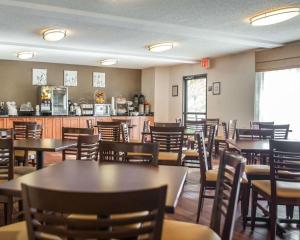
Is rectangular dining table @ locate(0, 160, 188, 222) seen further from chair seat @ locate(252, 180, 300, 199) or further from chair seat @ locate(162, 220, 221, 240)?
chair seat @ locate(252, 180, 300, 199)

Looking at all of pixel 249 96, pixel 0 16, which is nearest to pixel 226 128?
A: pixel 249 96

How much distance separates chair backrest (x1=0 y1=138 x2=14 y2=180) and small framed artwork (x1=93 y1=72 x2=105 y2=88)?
7589mm

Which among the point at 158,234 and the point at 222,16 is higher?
Result: the point at 222,16

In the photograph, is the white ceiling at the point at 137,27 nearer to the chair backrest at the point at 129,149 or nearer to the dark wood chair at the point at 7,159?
the dark wood chair at the point at 7,159

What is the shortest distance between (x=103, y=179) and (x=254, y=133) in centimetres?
286

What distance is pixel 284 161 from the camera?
259 cm

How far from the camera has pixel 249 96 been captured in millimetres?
7395

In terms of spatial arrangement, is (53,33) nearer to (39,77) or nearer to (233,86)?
(39,77)

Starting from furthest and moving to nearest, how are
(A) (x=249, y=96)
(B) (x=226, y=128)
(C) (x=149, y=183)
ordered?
1. (A) (x=249, y=96)
2. (B) (x=226, y=128)
3. (C) (x=149, y=183)

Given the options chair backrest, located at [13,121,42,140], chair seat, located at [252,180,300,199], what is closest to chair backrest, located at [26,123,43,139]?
chair backrest, located at [13,121,42,140]

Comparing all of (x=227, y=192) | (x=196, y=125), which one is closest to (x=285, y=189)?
(x=227, y=192)

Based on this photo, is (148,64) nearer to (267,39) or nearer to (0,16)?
(267,39)

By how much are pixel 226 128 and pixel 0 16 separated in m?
4.51

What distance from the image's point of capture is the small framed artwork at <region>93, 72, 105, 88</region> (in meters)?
10.1
